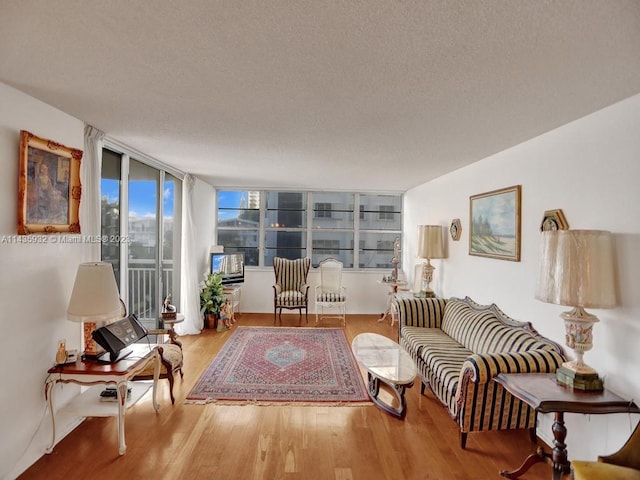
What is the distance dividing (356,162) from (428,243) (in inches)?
60.6

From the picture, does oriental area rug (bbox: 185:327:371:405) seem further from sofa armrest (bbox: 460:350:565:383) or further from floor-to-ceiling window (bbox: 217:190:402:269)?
floor-to-ceiling window (bbox: 217:190:402:269)

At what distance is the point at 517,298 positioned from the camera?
9.85 ft

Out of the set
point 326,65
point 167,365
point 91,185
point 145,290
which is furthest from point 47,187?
point 145,290

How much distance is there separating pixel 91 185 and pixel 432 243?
390 cm

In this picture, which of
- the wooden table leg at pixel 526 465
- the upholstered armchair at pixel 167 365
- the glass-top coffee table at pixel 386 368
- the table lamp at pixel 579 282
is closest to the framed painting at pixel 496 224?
the table lamp at pixel 579 282

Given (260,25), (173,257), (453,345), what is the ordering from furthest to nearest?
(173,257)
(453,345)
(260,25)

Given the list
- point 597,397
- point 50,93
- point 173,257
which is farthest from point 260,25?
point 173,257

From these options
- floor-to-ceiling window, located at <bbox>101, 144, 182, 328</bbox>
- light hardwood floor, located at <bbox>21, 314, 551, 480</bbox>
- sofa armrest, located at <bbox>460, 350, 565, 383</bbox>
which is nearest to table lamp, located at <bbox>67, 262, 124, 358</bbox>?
light hardwood floor, located at <bbox>21, 314, 551, 480</bbox>

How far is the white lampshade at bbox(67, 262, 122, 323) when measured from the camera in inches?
94.3

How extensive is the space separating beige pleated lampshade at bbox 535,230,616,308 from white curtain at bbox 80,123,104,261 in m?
3.47

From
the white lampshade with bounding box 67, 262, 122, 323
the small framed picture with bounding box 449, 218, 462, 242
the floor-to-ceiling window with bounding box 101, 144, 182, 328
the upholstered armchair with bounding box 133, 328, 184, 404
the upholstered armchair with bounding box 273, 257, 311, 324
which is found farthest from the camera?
the upholstered armchair with bounding box 273, 257, 311, 324

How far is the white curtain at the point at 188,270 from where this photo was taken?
495cm

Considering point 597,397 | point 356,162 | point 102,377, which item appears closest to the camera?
point 597,397

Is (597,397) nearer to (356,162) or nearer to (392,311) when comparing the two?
(356,162)
